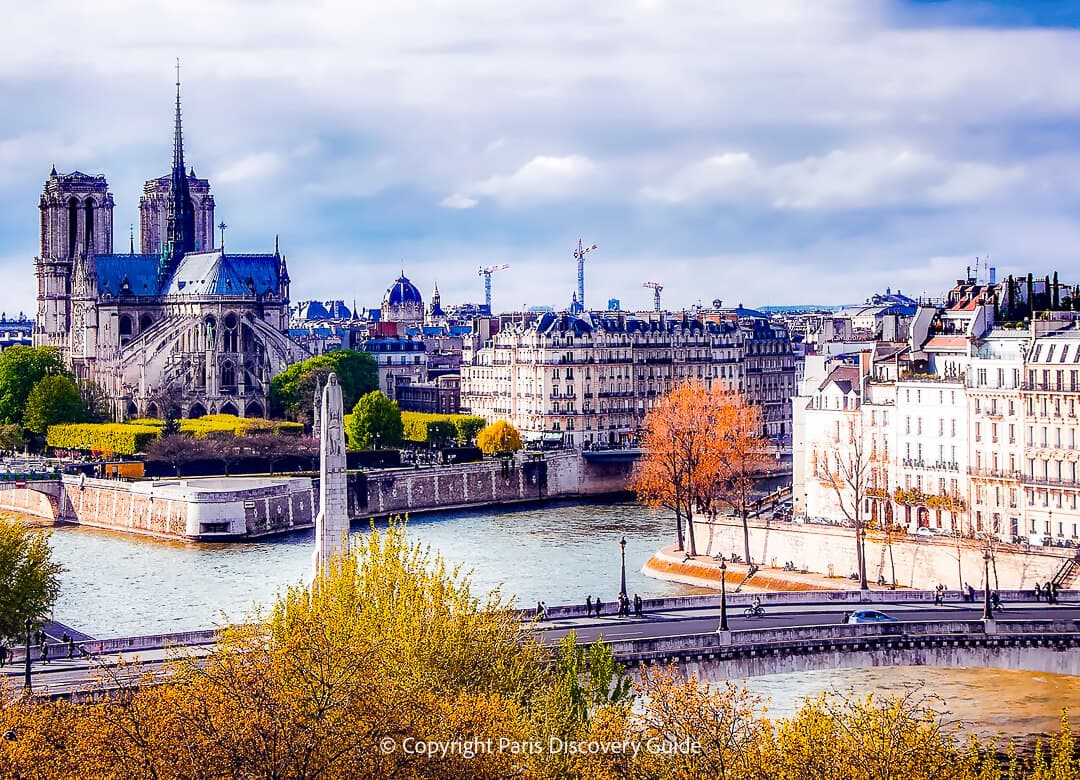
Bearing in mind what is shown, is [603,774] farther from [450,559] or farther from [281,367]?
[281,367]

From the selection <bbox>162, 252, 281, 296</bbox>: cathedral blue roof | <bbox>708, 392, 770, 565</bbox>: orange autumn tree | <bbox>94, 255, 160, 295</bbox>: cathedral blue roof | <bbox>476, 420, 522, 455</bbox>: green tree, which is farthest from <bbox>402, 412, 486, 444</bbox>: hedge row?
<bbox>94, 255, 160, 295</bbox>: cathedral blue roof

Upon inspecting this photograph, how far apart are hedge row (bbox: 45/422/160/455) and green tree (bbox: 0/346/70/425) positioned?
5145 mm

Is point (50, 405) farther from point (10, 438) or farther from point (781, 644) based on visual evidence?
point (781, 644)

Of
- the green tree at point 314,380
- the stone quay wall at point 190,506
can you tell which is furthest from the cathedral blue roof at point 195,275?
the stone quay wall at point 190,506

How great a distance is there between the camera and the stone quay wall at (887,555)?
60.5 m

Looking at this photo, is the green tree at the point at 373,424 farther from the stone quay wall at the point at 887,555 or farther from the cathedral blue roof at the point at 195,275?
the stone quay wall at the point at 887,555

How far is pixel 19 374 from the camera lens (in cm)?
12556

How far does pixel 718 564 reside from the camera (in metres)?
69.9

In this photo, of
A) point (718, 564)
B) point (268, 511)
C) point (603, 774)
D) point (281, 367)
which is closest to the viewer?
point (603, 774)

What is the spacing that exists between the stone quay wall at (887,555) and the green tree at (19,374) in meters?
61.9

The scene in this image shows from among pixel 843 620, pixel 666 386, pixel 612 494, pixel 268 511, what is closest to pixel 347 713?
pixel 843 620

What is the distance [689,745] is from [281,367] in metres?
112

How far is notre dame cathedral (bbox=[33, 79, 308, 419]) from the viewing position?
134m

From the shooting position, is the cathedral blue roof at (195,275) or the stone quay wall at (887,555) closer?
the stone quay wall at (887,555)
